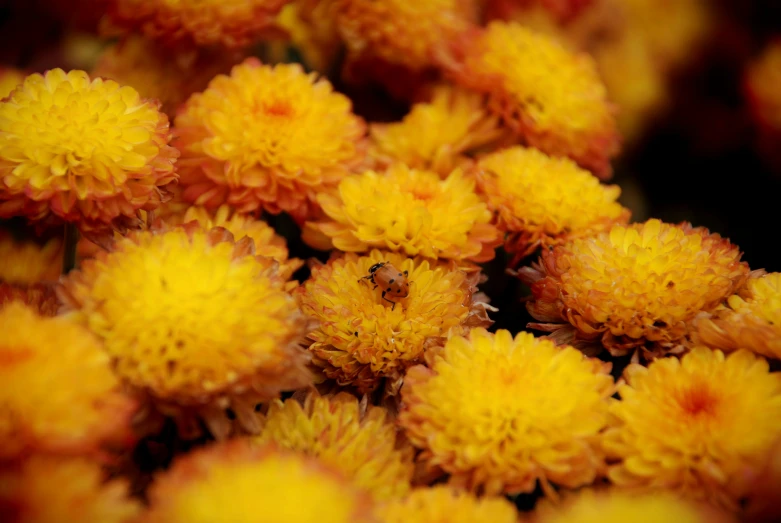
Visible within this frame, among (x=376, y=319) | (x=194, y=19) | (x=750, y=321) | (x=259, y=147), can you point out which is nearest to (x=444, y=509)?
(x=376, y=319)

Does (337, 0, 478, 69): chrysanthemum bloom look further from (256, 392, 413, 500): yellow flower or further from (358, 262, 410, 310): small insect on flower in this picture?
(256, 392, 413, 500): yellow flower

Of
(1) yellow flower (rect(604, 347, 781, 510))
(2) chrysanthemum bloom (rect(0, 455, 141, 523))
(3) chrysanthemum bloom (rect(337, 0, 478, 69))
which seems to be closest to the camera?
(2) chrysanthemum bloom (rect(0, 455, 141, 523))

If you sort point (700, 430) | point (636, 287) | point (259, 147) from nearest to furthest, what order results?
point (700, 430) → point (636, 287) → point (259, 147)

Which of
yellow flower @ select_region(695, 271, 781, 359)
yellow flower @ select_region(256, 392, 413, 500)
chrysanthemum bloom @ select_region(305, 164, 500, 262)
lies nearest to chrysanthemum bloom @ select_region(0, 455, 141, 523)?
yellow flower @ select_region(256, 392, 413, 500)

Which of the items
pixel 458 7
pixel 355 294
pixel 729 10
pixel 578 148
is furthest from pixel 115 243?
pixel 729 10

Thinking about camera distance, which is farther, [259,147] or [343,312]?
[259,147]

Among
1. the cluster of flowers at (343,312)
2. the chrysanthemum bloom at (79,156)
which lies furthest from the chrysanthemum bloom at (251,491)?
the chrysanthemum bloom at (79,156)

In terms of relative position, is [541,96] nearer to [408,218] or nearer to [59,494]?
[408,218]
